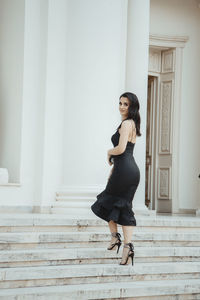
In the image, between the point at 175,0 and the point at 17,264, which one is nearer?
the point at 17,264

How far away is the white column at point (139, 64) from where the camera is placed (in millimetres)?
9875

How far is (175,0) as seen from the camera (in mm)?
12562

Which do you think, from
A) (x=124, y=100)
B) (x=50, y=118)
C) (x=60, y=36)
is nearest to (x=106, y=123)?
(x=50, y=118)

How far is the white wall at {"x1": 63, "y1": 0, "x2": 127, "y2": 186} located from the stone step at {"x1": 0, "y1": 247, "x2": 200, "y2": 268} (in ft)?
8.02

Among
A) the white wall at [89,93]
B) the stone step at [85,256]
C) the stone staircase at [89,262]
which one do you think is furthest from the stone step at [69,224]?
the white wall at [89,93]

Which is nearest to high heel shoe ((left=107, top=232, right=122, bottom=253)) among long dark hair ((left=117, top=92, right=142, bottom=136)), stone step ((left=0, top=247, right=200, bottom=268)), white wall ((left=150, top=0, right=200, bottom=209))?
stone step ((left=0, top=247, right=200, bottom=268))

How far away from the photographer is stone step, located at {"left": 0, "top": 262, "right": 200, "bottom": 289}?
5.92 m

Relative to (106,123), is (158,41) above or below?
above

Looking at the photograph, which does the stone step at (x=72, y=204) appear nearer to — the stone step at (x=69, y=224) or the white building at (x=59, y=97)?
the white building at (x=59, y=97)

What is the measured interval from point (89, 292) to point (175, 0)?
8182mm

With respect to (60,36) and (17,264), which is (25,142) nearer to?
(60,36)

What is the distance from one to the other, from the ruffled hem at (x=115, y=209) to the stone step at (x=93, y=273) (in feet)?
1.62

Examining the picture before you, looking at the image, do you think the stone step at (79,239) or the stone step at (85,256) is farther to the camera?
the stone step at (79,239)

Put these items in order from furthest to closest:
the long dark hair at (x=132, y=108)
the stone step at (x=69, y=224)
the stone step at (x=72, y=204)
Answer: the stone step at (x=72, y=204) → the stone step at (x=69, y=224) → the long dark hair at (x=132, y=108)
